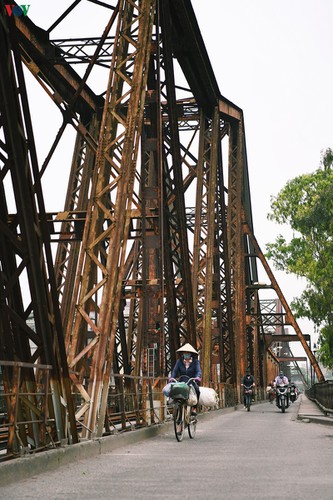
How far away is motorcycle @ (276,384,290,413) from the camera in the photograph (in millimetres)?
31266

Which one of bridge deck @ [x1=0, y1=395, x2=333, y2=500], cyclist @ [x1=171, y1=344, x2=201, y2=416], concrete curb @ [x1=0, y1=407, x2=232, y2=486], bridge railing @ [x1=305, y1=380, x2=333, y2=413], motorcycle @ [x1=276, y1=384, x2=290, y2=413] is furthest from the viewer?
motorcycle @ [x1=276, y1=384, x2=290, y2=413]

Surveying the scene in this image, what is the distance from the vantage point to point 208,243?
27.7 metres

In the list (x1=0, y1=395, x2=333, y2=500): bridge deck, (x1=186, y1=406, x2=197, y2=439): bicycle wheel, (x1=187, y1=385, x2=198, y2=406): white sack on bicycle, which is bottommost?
(x1=0, y1=395, x2=333, y2=500): bridge deck

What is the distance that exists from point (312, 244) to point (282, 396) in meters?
17.5

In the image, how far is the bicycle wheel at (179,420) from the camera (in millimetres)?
13467

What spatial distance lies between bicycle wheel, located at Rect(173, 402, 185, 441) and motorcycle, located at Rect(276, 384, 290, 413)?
17499mm

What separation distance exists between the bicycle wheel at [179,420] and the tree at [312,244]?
27.4 meters

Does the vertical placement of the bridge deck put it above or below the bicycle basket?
below

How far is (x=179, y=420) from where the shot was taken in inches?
547

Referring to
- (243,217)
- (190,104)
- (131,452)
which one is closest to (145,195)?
(131,452)

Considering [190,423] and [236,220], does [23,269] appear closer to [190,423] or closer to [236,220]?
[190,423]

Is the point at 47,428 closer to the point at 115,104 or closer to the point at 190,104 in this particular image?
the point at 115,104

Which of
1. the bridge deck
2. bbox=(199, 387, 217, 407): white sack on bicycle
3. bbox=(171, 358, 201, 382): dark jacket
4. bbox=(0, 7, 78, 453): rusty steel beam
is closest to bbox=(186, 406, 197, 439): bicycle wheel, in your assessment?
bbox=(199, 387, 217, 407): white sack on bicycle

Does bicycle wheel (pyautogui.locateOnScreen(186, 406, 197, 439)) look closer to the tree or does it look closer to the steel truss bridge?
the steel truss bridge
